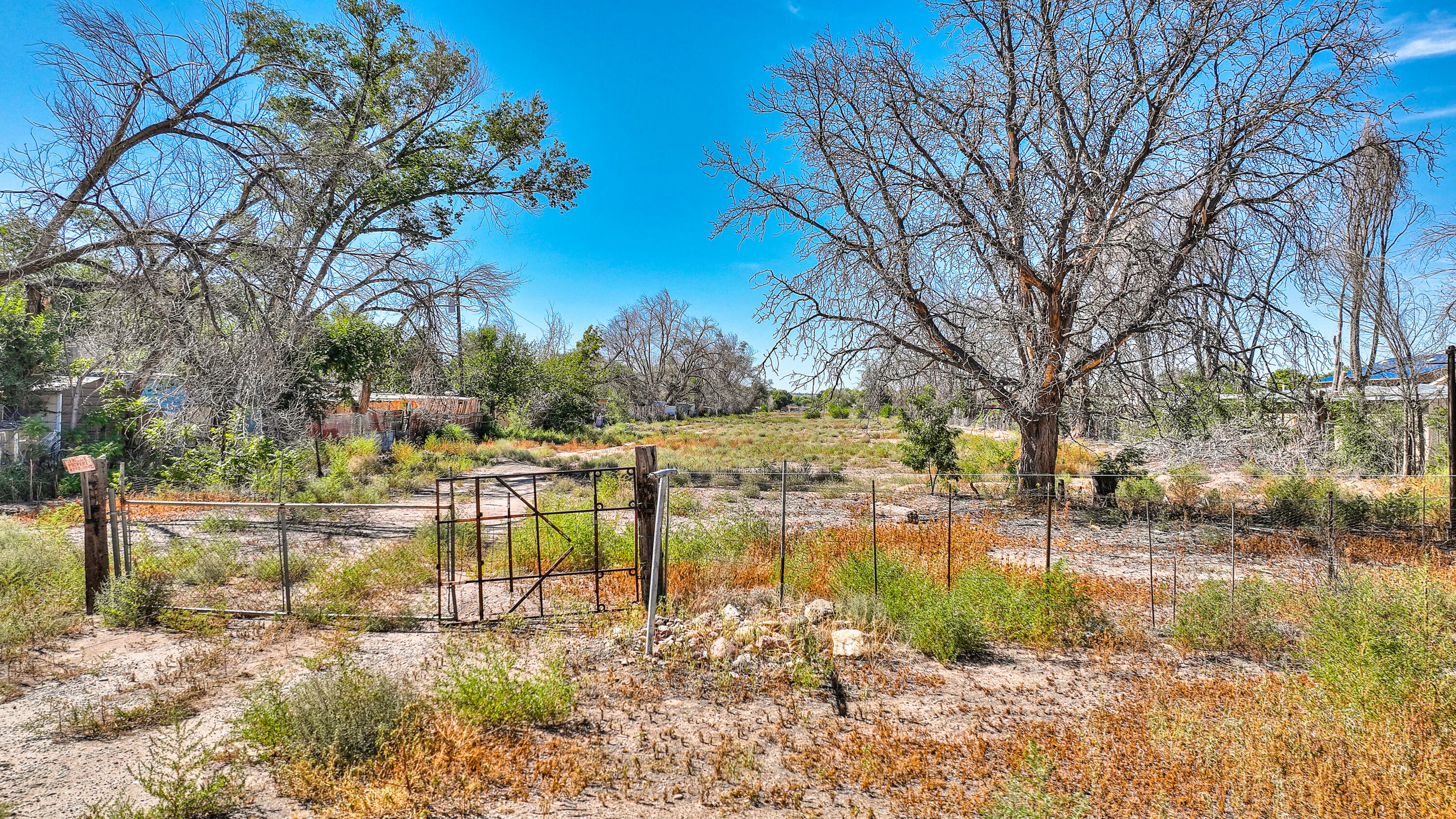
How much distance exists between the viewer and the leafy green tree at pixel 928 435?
16203 mm

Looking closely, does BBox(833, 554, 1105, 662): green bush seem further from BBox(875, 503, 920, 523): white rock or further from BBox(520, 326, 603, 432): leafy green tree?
BBox(520, 326, 603, 432): leafy green tree

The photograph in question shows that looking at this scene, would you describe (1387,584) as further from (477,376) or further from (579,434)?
(477,376)

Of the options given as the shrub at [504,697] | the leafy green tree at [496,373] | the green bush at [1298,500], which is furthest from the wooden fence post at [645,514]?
the leafy green tree at [496,373]

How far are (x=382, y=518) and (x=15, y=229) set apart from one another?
705cm

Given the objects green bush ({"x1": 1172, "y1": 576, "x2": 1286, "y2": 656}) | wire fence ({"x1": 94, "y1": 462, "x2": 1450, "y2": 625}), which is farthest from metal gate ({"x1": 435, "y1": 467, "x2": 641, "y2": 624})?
green bush ({"x1": 1172, "y1": 576, "x2": 1286, "y2": 656})

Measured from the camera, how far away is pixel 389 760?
13.5ft

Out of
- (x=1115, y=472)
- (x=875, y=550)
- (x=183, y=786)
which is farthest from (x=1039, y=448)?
(x=183, y=786)

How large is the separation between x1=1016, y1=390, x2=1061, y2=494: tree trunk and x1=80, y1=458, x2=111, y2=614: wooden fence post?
1504 cm

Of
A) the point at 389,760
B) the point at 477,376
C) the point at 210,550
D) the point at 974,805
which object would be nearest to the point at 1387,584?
the point at 974,805

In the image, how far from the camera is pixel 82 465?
23.0 feet

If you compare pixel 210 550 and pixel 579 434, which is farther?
pixel 579 434

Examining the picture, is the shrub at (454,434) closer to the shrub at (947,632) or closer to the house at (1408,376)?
the shrub at (947,632)

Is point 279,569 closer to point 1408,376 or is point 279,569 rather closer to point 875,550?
point 875,550

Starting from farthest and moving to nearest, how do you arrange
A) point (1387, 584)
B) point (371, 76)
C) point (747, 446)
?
point (747, 446), point (371, 76), point (1387, 584)
